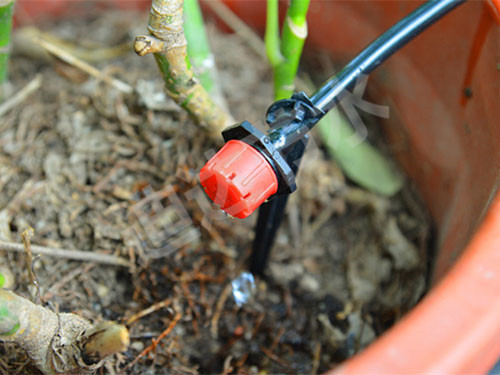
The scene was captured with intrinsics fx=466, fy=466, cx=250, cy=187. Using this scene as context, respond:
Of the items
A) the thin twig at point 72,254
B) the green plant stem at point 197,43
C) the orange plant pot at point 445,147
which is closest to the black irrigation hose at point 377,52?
the orange plant pot at point 445,147

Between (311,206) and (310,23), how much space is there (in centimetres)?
33

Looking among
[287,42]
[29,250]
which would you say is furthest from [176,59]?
[29,250]

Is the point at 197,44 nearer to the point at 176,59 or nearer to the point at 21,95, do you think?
the point at 176,59

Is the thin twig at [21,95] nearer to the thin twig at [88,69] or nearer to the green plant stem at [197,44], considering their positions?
the thin twig at [88,69]

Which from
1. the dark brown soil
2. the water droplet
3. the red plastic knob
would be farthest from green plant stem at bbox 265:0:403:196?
the red plastic knob

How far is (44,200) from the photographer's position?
2.19 feet

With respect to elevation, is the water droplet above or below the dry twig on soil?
below

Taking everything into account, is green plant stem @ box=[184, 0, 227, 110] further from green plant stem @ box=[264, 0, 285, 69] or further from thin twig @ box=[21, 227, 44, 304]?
thin twig @ box=[21, 227, 44, 304]

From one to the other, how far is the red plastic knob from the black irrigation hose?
3.6 inches

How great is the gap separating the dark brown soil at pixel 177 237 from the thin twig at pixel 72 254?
1cm

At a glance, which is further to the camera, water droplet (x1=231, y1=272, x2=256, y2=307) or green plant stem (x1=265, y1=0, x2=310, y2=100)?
water droplet (x1=231, y1=272, x2=256, y2=307)

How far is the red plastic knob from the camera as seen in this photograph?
0.43 m

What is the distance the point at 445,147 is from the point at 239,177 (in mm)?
411

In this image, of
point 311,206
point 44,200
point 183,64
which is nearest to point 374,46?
point 183,64
